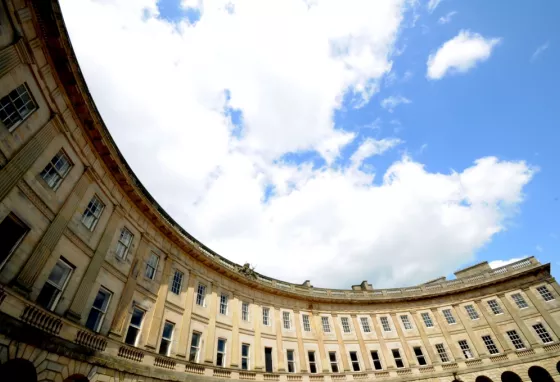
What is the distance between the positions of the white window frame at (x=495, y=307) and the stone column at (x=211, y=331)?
2938 centimetres

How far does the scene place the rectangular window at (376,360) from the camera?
27547mm

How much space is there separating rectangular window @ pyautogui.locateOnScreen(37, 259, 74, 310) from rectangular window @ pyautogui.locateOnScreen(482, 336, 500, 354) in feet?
119

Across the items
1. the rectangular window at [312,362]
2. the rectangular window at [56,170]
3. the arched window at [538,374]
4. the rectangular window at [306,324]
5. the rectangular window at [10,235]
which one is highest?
the rectangular window at [56,170]

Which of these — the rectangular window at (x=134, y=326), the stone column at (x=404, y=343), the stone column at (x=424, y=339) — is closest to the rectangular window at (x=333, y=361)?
the stone column at (x=404, y=343)

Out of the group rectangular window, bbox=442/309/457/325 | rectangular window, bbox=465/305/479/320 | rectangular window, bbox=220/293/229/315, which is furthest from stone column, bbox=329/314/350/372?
rectangular window, bbox=465/305/479/320

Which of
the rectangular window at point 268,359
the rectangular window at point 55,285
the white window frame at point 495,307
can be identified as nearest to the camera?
the rectangular window at point 55,285

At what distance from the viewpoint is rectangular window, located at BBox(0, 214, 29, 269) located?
31.5 ft

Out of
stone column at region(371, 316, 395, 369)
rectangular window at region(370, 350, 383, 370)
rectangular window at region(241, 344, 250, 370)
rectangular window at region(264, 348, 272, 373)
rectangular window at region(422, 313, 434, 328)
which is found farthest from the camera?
rectangular window at region(422, 313, 434, 328)

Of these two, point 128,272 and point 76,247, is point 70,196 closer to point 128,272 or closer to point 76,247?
point 76,247

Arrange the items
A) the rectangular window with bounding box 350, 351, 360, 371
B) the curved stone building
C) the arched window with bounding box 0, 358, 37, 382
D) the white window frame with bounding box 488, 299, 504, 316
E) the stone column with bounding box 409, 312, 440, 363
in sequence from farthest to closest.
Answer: the white window frame with bounding box 488, 299, 504, 316 < the stone column with bounding box 409, 312, 440, 363 < the rectangular window with bounding box 350, 351, 360, 371 < the curved stone building < the arched window with bounding box 0, 358, 37, 382

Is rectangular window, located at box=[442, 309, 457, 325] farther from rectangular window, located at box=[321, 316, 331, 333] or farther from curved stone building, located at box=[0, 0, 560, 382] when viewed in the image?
rectangular window, located at box=[321, 316, 331, 333]

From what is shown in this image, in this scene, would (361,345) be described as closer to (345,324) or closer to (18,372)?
(345,324)

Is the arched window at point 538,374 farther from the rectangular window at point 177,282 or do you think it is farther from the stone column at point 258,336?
the rectangular window at point 177,282

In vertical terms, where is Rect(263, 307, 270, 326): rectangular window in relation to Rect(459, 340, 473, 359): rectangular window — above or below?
above
